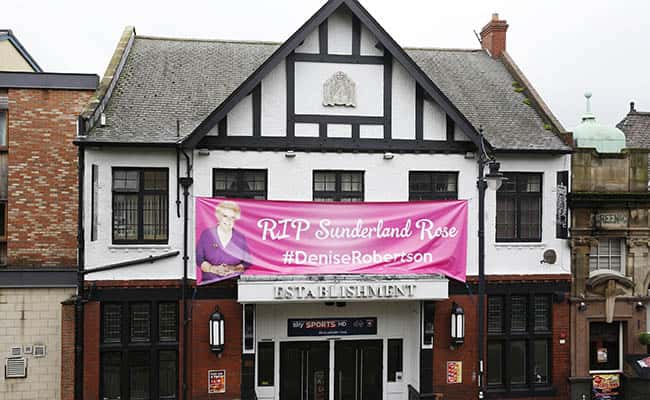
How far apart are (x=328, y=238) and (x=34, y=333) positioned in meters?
8.02

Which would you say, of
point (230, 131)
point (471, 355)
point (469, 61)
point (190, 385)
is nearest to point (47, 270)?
point (190, 385)

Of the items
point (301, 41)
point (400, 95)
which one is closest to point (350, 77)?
point (400, 95)

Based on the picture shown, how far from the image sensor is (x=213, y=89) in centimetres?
1981

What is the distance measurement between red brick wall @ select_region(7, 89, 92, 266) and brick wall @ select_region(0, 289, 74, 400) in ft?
5.72

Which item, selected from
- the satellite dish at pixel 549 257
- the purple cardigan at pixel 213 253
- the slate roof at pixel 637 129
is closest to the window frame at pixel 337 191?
the purple cardigan at pixel 213 253

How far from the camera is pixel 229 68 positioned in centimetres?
2095

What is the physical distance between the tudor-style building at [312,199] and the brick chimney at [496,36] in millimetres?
4652

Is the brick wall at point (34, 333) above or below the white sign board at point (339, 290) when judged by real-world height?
below

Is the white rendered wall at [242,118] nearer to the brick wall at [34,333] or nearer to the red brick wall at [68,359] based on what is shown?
the brick wall at [34,333]

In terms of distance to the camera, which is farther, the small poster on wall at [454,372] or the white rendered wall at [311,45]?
the small poster on wall at [454,372]

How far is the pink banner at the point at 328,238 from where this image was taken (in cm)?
1677

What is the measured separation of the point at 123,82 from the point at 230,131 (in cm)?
424

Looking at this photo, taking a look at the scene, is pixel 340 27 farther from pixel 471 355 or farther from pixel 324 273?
pixel 471 355

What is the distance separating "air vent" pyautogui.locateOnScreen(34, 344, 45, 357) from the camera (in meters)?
17.0
